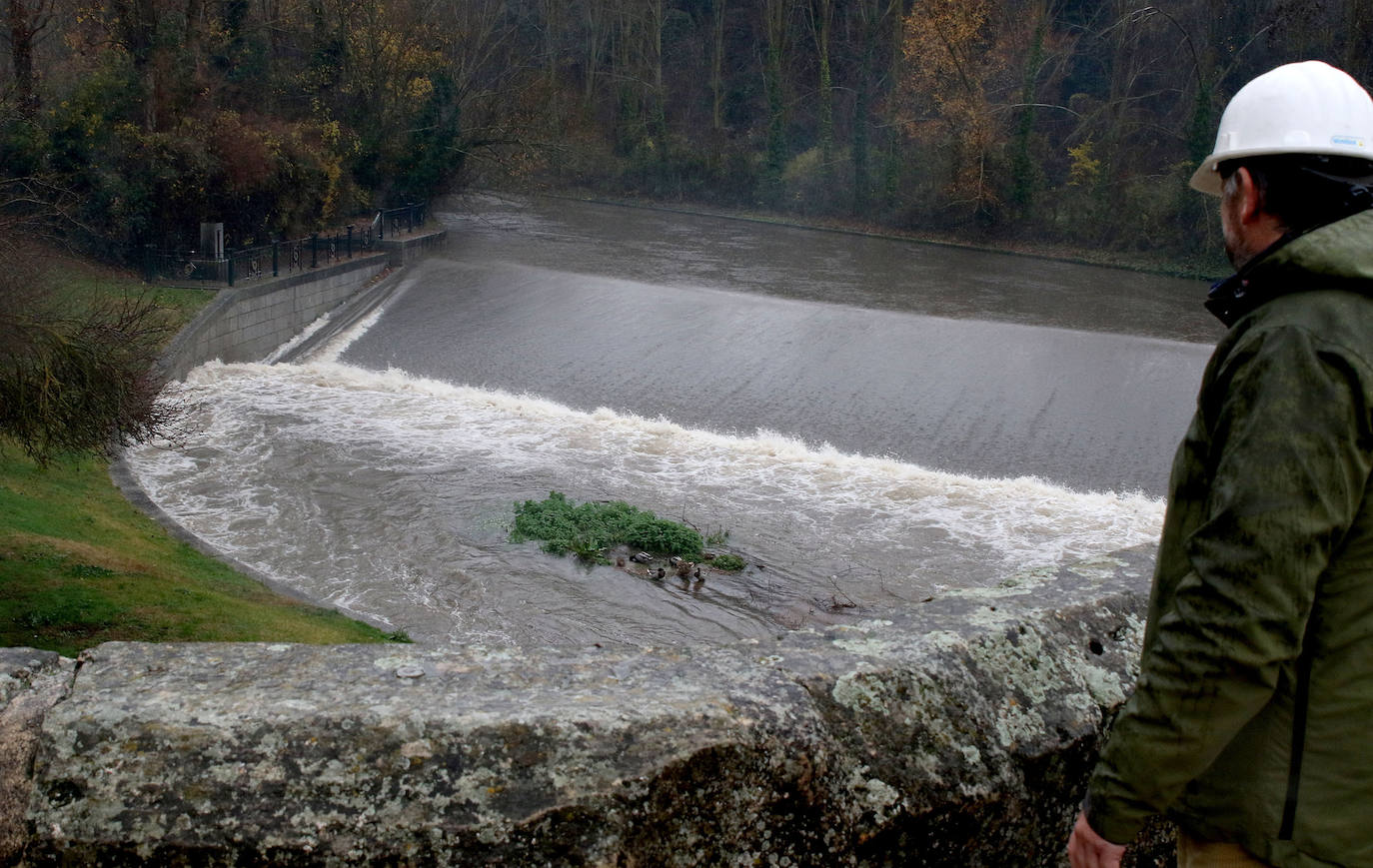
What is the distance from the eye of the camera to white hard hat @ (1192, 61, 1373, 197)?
5.48ft

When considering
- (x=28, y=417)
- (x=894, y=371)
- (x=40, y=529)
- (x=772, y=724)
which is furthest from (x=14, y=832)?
(x=894, y=371)

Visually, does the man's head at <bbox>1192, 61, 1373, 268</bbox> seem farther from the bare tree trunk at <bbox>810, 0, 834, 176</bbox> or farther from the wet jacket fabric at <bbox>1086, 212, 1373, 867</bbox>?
the bare tree trunk at <bbox>810, 0, 834, 176</bbox>

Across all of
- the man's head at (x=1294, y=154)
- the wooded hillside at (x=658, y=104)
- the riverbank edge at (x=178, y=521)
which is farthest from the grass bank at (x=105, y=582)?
the man's head at (x=1294, y=154)

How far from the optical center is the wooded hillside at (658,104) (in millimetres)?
26734

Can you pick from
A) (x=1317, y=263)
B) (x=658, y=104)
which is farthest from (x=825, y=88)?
(x=1317, y=263)

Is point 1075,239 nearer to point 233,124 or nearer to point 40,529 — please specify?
point 233,124

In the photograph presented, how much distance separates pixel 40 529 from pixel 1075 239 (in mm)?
34029

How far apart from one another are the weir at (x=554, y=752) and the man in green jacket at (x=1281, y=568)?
0.40 m

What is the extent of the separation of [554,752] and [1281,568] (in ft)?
3.50

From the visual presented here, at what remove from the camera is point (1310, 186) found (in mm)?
1700

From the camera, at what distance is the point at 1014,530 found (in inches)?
611

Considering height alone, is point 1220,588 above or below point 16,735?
above

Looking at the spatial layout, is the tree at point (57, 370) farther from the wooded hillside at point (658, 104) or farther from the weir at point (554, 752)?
the weir at point (554, 752)

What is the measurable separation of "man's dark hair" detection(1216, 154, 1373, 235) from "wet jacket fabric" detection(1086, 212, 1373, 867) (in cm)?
9
